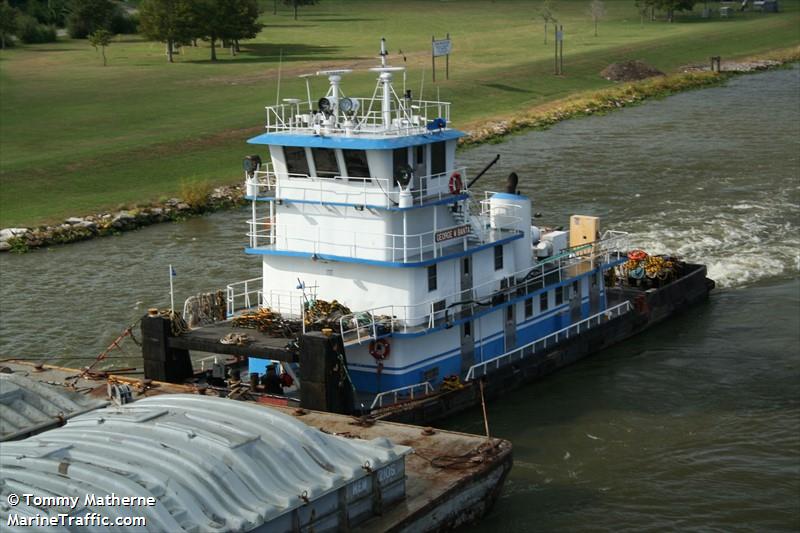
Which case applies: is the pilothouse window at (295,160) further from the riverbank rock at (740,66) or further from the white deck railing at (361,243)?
the riverbank rock at (740,66)

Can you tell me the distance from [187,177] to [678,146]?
26.2 metres

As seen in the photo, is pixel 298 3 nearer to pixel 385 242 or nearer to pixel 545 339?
pixel 545 339

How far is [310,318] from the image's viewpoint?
2931 centimetres

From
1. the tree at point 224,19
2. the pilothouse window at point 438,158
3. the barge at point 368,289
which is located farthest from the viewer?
the tree at point 224,19

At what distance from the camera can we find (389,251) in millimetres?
30094

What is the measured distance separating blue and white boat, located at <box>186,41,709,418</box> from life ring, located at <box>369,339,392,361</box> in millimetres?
23

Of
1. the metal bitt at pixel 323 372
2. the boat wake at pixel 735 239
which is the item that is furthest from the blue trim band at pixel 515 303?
the boat wake at pixel 735 239

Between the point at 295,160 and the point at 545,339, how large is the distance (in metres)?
8.50

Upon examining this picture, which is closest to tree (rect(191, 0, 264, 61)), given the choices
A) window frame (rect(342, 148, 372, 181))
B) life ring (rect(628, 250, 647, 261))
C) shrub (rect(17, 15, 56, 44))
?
shrub (rect(17, 15, 56, 44))

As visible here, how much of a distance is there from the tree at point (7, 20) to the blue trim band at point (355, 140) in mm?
72832

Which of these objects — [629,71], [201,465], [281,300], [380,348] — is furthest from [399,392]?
[629,71]

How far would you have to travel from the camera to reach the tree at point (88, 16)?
97.7 metres

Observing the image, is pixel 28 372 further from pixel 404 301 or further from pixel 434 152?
pixel 434 152

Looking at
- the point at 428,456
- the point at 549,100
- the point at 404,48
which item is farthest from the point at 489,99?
the point at 428,456
